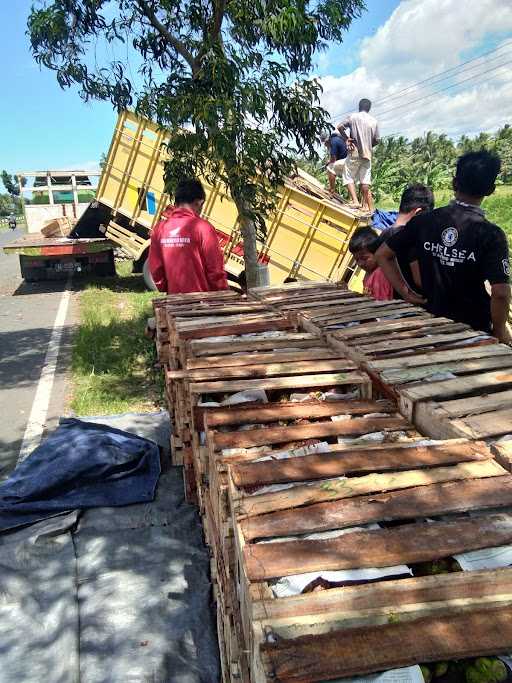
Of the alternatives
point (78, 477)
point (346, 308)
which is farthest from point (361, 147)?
point (78, 477)

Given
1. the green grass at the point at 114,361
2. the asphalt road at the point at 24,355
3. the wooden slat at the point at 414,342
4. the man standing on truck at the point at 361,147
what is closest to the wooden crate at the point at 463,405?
the wooden slat at the point at 414,342

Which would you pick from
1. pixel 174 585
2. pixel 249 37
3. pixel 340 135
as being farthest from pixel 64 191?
pixel 174 585

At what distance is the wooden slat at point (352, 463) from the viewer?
60.3 inches

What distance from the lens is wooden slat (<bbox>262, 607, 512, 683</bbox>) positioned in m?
1.02

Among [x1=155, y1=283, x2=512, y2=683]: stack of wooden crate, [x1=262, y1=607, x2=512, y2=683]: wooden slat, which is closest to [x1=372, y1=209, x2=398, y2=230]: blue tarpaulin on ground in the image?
[x1=155, y1=283, x2=512, y2=683]: stack of wooden crate

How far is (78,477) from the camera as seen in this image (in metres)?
3.77

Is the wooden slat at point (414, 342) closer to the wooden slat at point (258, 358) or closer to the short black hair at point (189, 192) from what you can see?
the wooden slat at point (258, 358)

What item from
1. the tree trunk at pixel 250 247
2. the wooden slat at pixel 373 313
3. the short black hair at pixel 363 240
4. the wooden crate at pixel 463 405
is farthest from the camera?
the tree trunk at pixel 250 247

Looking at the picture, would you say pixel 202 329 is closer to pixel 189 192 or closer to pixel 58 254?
pixel 189 192

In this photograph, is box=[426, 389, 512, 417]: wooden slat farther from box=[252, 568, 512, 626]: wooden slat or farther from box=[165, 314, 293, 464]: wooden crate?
box=[165, 314, 293, 464]: wooden crate

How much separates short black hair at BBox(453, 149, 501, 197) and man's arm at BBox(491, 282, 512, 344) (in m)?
0.61

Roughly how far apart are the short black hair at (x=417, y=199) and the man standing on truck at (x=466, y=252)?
3.21ft

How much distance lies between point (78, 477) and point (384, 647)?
10.3 ft

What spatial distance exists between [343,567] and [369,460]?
1.37ft
